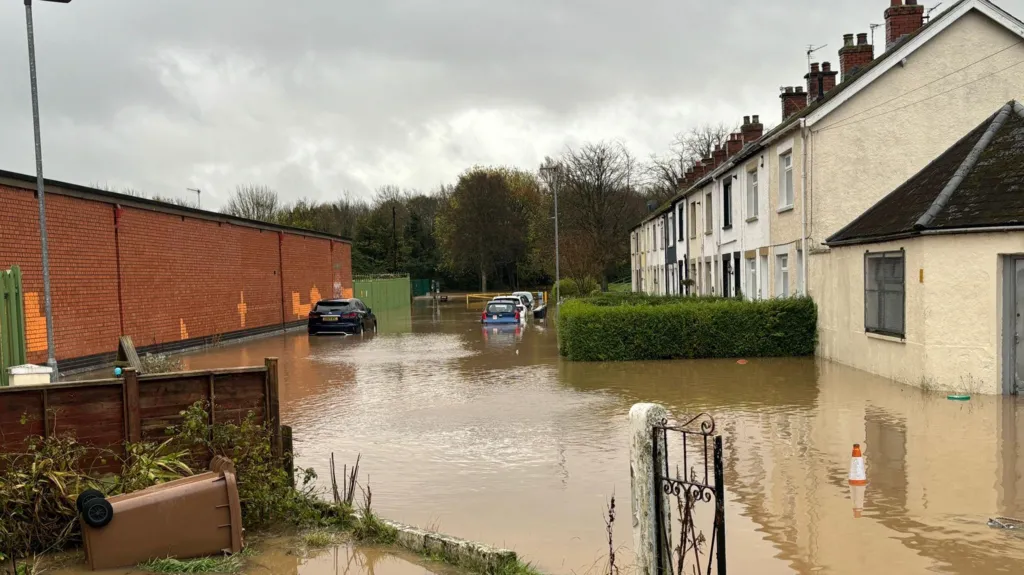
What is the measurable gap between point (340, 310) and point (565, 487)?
25.7 metres

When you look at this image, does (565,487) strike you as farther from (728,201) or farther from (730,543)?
(728,201)

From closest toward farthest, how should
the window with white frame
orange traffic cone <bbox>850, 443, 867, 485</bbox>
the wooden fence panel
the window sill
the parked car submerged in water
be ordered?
the wooden fence panel, orange traffic cone <bbox>850, 443, 867, 485</bbox>, the window sill, the window with white frame, the parked car submerged in water

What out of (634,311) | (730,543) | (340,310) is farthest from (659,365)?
(340,310)

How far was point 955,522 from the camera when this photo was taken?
7.26 meters

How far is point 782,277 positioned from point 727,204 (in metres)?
6.19

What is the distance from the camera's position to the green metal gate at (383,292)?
177 ft

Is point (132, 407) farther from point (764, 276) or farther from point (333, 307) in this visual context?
point (333, 307)

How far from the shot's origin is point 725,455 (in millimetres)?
10211

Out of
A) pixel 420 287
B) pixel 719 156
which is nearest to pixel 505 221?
pixel 420 287

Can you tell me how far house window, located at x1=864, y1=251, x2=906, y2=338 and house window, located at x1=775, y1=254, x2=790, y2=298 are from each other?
17.5 ft

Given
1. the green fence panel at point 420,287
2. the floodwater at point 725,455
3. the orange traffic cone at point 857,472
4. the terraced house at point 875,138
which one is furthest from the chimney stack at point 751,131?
the green fence panel at point 420,287

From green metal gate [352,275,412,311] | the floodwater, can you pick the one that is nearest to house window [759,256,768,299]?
the floodwater

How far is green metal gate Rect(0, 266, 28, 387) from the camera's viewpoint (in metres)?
11.1

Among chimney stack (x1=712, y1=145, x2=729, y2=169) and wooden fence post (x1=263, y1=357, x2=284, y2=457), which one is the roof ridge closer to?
wooden fence post (x1=263, y1=357, x2=284, y2=457)
